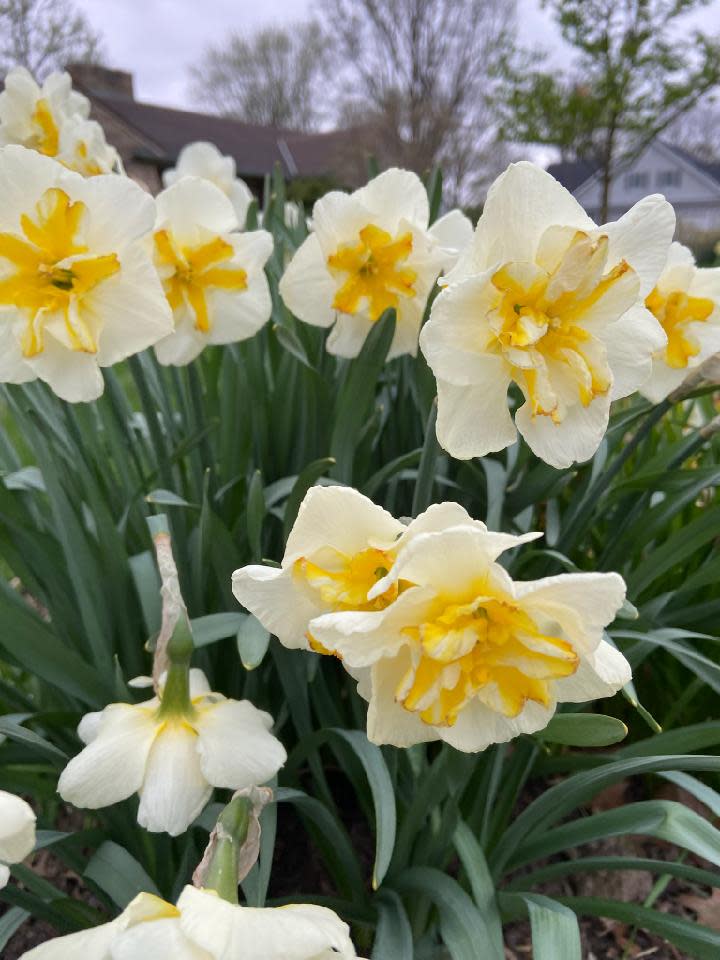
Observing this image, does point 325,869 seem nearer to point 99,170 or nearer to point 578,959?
point 578,959

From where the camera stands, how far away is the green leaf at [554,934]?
86cm

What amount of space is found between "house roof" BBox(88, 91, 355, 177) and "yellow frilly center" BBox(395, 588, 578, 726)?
76.7ft

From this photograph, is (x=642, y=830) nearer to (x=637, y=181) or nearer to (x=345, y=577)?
(x=345, y=577)

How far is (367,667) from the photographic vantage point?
69cm

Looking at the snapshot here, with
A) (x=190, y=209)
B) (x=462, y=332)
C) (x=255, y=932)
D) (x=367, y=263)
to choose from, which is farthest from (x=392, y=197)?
(x=255, y=932)

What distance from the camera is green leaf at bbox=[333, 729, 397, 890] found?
853 mm

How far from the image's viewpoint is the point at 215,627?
1.10 meters

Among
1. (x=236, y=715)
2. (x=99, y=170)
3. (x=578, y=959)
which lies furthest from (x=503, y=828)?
(x=99, y=170)

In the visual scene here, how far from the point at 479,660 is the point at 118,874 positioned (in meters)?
0.71

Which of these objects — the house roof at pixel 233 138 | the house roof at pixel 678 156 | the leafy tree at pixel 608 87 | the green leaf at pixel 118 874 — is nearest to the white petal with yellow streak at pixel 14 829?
the green leaf at pixel 118 874

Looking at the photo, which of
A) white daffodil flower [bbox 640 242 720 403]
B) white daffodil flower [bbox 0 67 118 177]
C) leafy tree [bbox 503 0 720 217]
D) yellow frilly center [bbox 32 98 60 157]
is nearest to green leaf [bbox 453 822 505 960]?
white daffodil flower [bbox 640 242 720 403]

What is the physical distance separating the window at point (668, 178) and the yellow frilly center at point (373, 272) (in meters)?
41.4

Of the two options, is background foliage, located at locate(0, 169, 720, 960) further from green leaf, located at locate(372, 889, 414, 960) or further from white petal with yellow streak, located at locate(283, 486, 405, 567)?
white petal with yellow streak, located at locate(283, 486, 405, 567)

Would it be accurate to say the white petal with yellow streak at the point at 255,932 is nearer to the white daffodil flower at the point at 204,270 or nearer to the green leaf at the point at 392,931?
the green leaf at the point at 392,931
